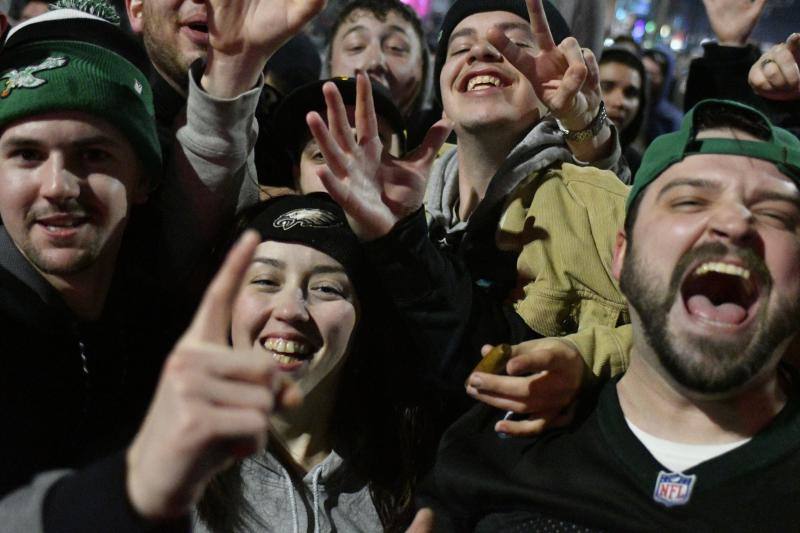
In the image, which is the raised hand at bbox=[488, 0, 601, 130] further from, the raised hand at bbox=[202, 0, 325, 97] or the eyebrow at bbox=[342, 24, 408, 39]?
the eyebrow at bbox=[342, 24, 408, 39]

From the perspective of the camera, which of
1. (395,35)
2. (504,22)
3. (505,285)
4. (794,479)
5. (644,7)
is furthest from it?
(644,7)

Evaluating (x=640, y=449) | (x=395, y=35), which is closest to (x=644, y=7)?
(x=395, y=35)

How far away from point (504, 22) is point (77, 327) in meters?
1.71

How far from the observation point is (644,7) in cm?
3734

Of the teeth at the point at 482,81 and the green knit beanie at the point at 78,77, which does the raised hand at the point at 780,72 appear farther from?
the green knit beanie at the point at 78,77

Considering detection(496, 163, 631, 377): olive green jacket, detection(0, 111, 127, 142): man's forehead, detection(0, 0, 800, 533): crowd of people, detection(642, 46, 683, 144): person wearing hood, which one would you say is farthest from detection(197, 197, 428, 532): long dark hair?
detection(642, 46, 683, 144): person wearing hood

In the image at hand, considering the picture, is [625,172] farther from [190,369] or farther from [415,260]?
[190,369]

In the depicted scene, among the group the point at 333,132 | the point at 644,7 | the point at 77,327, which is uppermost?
the point at 333,132

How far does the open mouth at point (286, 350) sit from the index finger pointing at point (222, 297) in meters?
1.00

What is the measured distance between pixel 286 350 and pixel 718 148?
3.70 feet

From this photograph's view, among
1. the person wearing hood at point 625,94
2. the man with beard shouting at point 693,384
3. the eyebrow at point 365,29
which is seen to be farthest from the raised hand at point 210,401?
the person wearing hood at point 625,94

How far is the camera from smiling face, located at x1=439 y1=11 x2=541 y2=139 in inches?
120

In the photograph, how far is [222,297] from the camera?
4.58ft

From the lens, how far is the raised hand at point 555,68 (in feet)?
8.66
